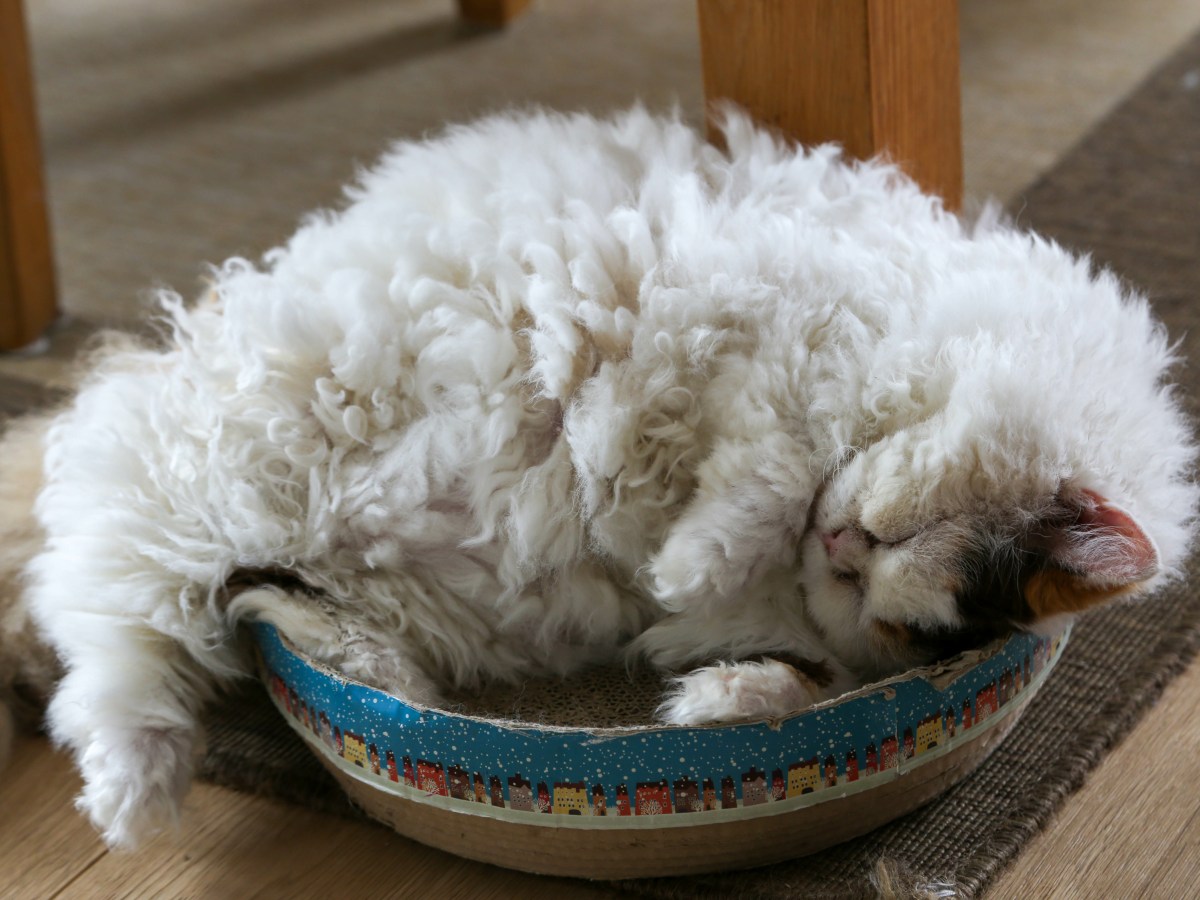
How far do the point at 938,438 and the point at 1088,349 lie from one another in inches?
6.5

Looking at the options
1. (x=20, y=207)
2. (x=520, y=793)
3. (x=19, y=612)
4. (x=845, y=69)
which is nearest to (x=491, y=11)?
(x=20, y=207)

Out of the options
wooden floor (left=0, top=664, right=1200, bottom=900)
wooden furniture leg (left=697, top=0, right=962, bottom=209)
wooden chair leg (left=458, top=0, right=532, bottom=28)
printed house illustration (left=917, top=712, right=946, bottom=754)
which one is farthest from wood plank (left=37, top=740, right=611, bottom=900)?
wooden chair leg (left=458, top=0, right=532, bottom=28)

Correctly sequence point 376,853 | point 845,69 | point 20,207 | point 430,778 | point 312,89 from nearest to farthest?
point 430,778
point 376,853
point 845,69
point 20,207
point 312,89

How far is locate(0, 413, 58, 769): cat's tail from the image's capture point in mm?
1242

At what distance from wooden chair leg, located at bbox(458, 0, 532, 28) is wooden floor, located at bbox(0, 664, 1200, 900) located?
228cm

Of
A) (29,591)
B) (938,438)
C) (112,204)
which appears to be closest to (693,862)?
(938,438)

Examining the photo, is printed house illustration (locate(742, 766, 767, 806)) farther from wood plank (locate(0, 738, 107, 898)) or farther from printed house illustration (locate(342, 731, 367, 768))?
wood plank (locate(0, 738, 107, 898))

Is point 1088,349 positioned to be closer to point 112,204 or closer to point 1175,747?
point 1175,747

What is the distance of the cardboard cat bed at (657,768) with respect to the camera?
3.25ft

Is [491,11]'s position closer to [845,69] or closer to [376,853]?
[845,69]

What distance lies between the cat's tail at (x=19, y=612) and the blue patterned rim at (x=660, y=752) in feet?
1.08

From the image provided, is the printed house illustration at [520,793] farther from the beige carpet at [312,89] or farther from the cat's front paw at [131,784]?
the beige carpet at [312,89]

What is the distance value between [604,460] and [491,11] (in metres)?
2.28

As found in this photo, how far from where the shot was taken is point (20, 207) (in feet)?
6.27
